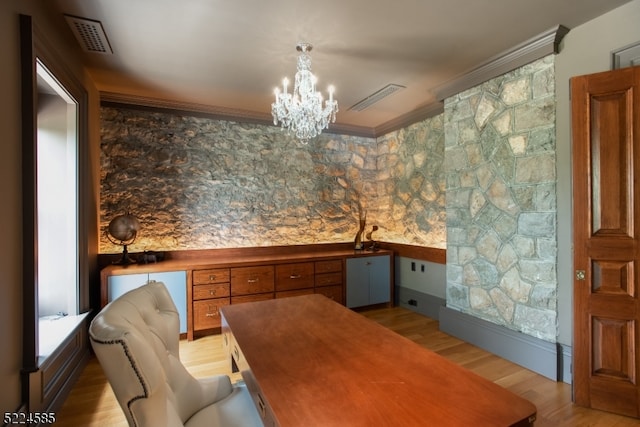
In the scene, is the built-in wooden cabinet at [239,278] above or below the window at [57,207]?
below

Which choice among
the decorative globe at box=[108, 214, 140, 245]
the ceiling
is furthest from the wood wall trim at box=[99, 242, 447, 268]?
the ceiling

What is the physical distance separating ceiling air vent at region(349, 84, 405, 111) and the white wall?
1.40 metres

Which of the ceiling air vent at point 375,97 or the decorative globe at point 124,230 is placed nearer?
the decorative globe at point 124,230

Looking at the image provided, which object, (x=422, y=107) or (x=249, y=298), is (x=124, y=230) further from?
(x=422, y=107)

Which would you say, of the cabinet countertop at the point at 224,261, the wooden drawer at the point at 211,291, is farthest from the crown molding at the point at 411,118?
the wooden drawer at the point at 211,291

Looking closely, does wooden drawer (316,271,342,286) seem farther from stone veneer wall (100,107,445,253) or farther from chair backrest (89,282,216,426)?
chair backrest (89,282,216,426)

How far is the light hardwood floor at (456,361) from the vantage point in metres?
1.92

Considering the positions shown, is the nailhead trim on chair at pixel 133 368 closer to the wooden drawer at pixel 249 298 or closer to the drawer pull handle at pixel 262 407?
the drawer pull handle at pixel 262 407

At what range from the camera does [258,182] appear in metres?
4.02

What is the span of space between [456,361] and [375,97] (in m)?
2.81

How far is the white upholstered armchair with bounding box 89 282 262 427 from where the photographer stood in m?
0.77

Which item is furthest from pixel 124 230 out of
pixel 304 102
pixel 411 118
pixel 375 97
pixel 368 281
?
pixel 411 118

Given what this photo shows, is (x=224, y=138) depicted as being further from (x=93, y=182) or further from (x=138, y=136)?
(x=93, y=182)

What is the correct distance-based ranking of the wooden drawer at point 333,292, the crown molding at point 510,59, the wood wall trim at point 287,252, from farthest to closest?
1. the wooden drawer at point 333,292
2. the wood wall trim at point 287,252
3. the crown molding at point 510,59
